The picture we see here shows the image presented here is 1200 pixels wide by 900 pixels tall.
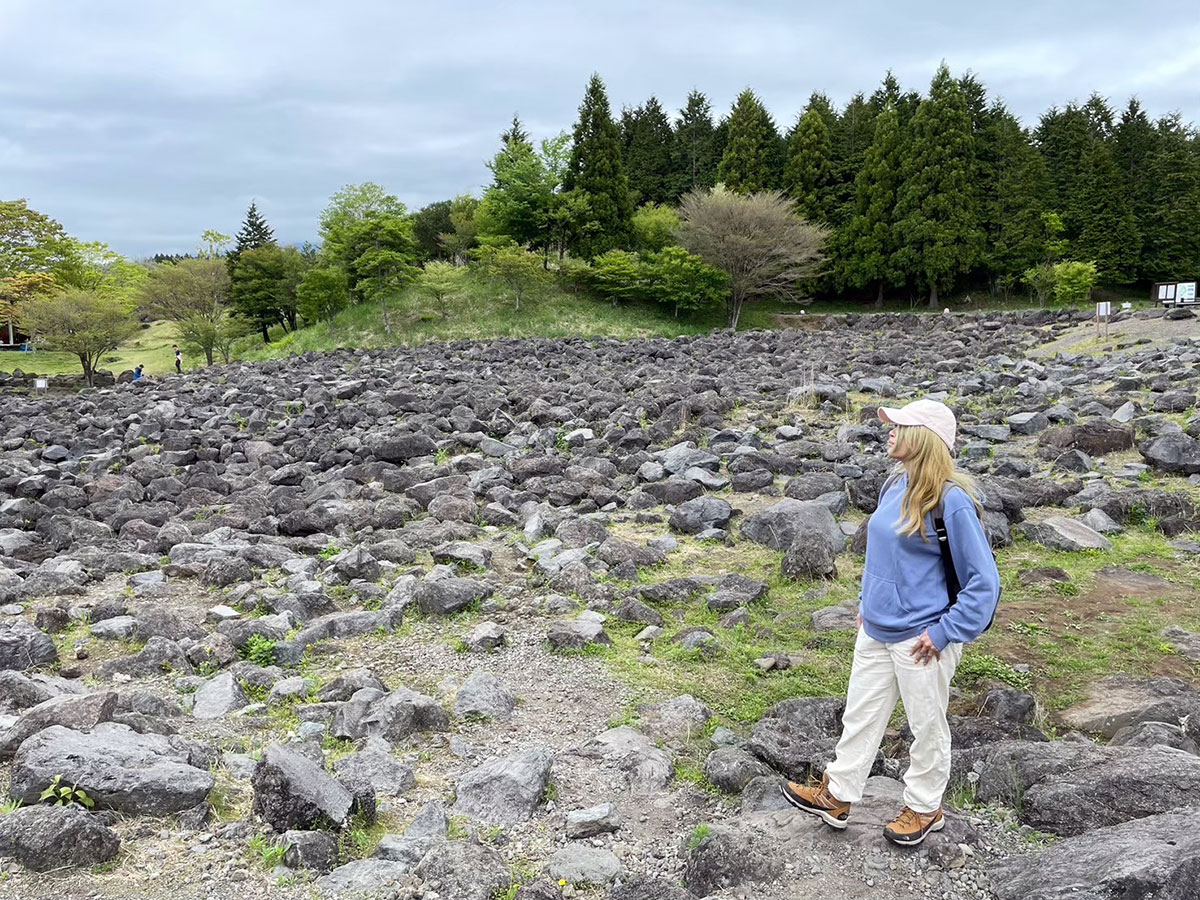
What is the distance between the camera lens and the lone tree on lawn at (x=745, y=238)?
4588cm

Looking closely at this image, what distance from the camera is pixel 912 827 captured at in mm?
4016

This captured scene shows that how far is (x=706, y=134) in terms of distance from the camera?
64.1m

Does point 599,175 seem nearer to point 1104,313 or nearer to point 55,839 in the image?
point 1104,313

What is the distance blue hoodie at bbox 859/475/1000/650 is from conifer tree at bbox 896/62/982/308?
1970 inches

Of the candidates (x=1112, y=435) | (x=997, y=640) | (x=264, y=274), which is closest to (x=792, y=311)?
(x=264, y=274)

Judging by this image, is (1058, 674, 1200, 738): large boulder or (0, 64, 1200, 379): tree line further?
(0, 64, 1200, 379): tree line

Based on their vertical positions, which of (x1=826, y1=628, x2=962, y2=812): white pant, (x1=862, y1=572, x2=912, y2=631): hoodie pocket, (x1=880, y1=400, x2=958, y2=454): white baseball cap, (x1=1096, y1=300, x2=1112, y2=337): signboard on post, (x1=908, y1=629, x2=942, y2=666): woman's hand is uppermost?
(x1=1096, y1=300, x2=1112, y2=337): signboard on post

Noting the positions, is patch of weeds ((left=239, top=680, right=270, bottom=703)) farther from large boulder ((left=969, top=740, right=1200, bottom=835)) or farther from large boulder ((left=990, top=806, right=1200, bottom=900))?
large boulder ((left=990, top=806, right=1200, bottom=900))

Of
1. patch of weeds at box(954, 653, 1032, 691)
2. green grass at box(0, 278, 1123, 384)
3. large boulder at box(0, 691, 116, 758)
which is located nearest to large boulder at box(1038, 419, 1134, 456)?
patch of weeds at box(954, 653, 1032, 691)

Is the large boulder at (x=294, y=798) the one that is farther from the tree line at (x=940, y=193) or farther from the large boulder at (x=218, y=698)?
the tree line at (x=940, y=193)

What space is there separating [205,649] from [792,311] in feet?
165

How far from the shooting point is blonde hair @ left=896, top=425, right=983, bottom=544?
12.6 feet

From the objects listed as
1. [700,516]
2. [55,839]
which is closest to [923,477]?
[55,839]

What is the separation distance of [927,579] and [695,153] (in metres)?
62.8
